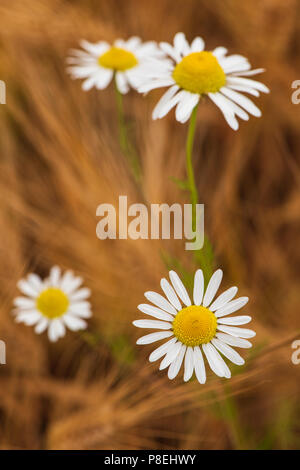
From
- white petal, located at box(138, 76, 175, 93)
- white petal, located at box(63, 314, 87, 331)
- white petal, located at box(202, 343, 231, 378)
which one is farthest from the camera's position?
white petal, located at box(63, 314, 87, 331)

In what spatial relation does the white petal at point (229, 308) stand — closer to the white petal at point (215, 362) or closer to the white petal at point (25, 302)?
the white petal at point (215, 362)

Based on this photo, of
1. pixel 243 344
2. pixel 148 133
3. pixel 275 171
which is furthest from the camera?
pixel 275 171

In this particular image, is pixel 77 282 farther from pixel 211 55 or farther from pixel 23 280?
pixel 211 55

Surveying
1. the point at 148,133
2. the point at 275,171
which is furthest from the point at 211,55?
the point at 275,171

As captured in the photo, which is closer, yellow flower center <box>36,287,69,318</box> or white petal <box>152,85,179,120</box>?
white petal <box>152,85,179,120</box>

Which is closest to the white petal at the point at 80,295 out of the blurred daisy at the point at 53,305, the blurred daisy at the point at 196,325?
the blurred daisy at the point at 53,305

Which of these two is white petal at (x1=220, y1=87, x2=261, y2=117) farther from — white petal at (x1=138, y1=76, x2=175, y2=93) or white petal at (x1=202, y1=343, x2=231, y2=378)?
white petal at (x1=202, y1=343, x2=231, y2=378)

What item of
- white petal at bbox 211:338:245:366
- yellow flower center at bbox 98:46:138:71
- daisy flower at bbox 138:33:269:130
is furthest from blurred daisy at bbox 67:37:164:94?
white petal at bbox 211:338:245:366
